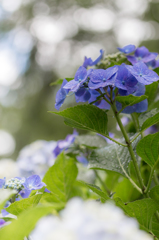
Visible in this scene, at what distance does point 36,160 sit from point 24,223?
0.95 metres

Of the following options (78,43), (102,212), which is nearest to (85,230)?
(102,212)

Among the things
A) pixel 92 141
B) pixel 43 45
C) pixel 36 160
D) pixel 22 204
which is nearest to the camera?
pixel 22 204

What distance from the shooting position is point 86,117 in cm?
53

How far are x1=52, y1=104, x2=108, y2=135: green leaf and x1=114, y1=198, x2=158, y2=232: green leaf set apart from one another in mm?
164

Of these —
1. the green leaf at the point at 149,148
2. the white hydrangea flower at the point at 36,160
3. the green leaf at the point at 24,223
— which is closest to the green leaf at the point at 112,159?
the green leaf at the point at 149,148

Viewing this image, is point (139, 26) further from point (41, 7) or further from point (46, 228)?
point (46, 228)

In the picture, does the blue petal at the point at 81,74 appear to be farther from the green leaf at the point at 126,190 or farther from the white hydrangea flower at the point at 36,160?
the white hydrangea flower at the point at 36,160

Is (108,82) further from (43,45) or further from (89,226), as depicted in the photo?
(43,45)

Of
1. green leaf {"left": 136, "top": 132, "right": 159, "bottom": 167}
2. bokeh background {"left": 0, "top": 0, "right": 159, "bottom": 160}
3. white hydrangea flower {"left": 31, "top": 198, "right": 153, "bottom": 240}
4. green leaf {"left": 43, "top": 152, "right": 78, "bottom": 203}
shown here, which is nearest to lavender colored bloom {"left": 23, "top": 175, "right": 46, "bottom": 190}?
green leaf {"left": 43, "top": 152, "right": 78, "bottom": 203}

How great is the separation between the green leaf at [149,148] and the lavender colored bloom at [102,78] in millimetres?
128

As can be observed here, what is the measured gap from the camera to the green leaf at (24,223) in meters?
0.24

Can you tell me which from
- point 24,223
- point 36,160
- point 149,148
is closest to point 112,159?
point 149,148

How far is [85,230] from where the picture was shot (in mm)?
195

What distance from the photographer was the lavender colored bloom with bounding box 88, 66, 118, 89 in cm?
50
